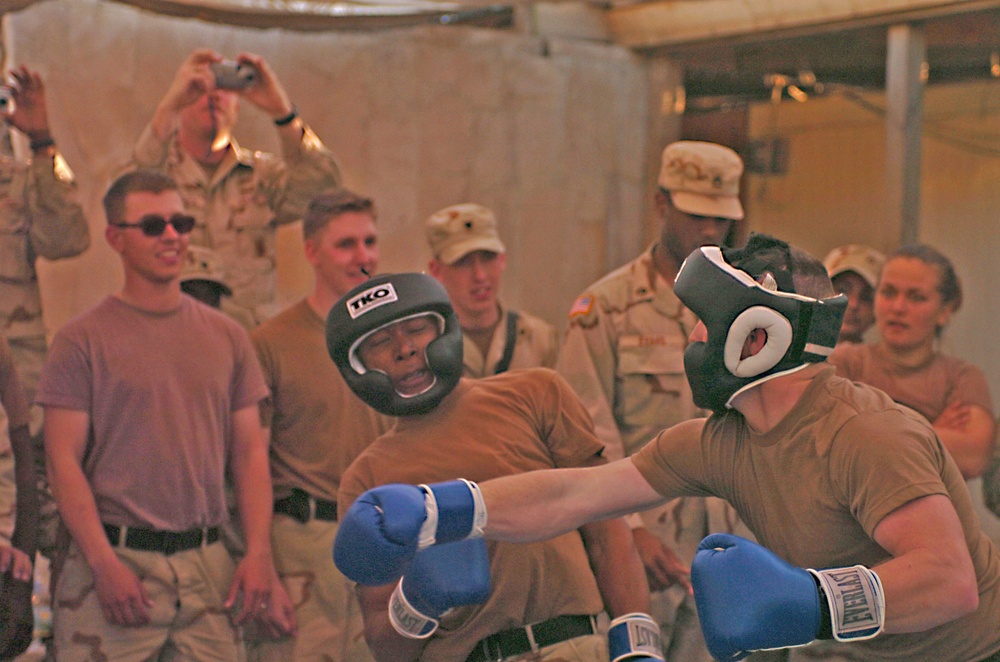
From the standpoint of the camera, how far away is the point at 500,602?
269 cm

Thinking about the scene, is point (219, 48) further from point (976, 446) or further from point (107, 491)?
point (976, 446)

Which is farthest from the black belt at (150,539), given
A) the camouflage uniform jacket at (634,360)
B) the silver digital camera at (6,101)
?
the silver digital camera at (6,101)

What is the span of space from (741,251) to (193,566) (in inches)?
80.5

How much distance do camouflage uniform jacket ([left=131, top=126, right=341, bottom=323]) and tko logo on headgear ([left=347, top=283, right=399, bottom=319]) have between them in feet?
6.48

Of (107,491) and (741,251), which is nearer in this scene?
(741,251)

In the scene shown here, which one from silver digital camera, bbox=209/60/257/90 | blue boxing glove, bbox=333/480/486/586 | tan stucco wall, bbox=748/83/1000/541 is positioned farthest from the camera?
tan stucco wall, bbox=748/83/1000/541

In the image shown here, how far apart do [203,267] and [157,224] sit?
66cm

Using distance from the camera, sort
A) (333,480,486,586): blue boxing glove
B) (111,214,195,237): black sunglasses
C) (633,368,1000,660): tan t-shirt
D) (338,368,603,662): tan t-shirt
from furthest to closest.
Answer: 1. (111,214,195,237): black sunglasses
2. (338,368,603,662): tan t-shirt
3. (333,480,486,586): blue boxing glove
4. (633,368,1000,660): tan t-shirt

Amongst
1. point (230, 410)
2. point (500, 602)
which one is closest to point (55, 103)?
point (230, 410)

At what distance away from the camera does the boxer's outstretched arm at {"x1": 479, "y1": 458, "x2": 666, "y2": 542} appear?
2.47 m

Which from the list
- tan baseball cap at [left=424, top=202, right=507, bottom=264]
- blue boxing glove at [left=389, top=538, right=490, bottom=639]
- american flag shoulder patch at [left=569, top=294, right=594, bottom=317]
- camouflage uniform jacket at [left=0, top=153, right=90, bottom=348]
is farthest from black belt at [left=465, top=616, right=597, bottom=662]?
camouflage uniform jacket at [left=0, top=153, right=90, bottom=348]

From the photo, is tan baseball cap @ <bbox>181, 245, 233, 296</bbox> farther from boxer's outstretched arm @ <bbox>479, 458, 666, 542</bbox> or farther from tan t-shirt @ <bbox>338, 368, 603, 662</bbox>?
boxer's outstretched arm @ <bbox>479, 458, 666, 542</bbox>

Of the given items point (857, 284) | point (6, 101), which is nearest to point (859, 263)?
point (857, 284)

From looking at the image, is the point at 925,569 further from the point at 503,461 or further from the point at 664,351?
the point at 664,351
